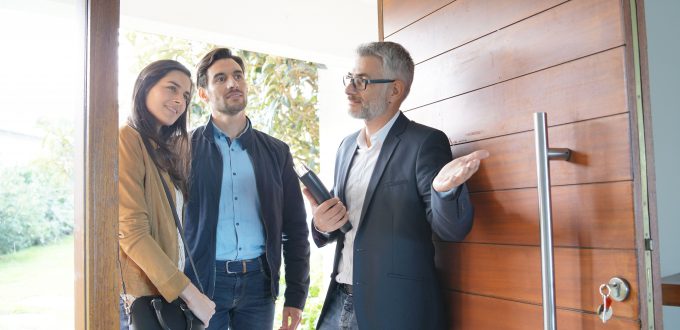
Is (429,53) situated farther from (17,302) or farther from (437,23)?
(17,302)

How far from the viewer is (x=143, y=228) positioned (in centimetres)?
150

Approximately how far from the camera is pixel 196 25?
3150 mm

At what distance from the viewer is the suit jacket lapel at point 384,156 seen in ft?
5.87

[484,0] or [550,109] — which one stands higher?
[484,0]

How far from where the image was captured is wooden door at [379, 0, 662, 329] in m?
1.25

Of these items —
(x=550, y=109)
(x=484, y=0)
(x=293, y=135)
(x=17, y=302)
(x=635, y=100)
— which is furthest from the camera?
(x=293, y=135)

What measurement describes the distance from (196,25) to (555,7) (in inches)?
86.3

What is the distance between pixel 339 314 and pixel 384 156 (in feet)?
1.73

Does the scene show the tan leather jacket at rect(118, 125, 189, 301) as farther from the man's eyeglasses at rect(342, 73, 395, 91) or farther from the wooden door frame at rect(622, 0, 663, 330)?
the wooden door frame at rect(622, 0, 663, 330)

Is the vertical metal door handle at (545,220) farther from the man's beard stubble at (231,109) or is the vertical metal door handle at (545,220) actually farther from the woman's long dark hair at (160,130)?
the man's beard stubble at (231,109)

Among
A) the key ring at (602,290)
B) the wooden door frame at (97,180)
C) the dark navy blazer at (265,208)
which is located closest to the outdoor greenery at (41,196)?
the wooden door frame at (97,180)

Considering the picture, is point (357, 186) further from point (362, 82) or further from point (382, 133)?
point (362, 82)

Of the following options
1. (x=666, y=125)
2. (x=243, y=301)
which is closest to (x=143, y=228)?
(x=243, y=301)

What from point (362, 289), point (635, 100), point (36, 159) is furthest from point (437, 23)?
point (36, 159)
